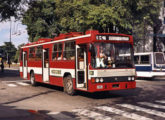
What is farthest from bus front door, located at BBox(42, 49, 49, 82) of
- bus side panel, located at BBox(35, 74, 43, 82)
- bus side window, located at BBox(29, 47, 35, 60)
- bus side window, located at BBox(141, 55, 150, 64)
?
bus side window, located at BBox(141, 55, 150, 64)

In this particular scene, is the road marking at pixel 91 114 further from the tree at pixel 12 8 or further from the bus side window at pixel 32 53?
the tree at pixel 12 8

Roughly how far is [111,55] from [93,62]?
873mm

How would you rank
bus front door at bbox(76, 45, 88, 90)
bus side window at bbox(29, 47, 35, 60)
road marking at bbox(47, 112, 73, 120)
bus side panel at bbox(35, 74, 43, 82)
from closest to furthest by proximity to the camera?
1. road marking at bbox(47, 112, 73, 120)
2. bus front door at bbox(76, 45, 88, 90)
3. bus side panel at bbox(35, 74, 43, 82)
4. bus side window at bbox(29, 47, 35, 60)

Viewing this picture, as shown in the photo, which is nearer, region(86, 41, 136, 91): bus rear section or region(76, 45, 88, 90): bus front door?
region(86, 41, 136, 91): bus rear section

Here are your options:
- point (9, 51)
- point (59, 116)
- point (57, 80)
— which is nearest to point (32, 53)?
point (57, 80)

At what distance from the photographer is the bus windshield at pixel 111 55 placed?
465 inches

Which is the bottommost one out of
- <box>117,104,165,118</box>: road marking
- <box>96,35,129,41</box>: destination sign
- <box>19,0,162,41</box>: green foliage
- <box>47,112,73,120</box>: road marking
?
<box>117,104,165,118</box>: road marking

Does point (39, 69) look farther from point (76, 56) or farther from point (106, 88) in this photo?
point (106, 88)

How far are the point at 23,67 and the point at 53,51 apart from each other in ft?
19.7

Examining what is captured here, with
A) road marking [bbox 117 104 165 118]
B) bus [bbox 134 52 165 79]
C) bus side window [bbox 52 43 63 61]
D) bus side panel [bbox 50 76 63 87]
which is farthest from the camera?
bus [bbox 134 52 165 79]

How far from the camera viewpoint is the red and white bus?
A: 1186 cm

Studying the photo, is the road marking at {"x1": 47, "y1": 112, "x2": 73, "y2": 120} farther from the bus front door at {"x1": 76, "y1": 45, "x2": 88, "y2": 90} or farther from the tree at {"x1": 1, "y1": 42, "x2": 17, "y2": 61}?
the tree at {"x1": 1, "y1": 42, "x2": 17, "y2": 61}

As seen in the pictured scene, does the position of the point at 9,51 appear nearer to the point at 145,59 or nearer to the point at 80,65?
the point at 145,59

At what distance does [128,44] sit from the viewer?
12734 mm
